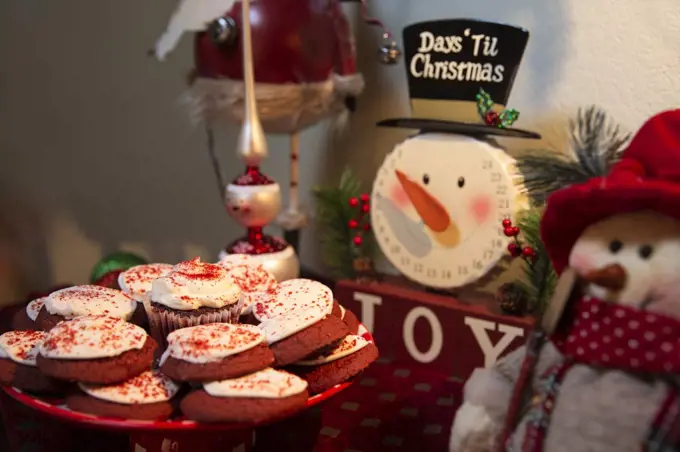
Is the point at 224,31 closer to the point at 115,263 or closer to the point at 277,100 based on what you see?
the point at 277,100

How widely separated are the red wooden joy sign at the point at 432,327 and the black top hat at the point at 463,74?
239mm

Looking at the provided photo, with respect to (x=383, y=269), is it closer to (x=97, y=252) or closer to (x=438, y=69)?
(x=438, y=69)

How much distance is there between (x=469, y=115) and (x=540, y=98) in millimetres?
123

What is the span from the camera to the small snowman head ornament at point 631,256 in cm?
51

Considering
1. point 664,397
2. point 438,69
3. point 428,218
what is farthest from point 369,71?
point 664,397

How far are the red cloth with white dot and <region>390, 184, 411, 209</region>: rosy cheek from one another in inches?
17.0

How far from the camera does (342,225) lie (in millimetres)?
1129

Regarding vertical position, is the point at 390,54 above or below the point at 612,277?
above

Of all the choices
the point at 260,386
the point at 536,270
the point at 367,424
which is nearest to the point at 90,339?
the point at 260,386

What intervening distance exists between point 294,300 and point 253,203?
0.30 m

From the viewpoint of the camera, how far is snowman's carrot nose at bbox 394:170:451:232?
3.05ft

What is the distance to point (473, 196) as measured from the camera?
90cm

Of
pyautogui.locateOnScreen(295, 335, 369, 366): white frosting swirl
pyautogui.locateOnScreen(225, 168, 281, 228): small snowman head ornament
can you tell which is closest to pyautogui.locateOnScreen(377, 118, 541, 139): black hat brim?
pyautogui.locateOnScreen(225, 168, 281, 228): small snowman head ornament

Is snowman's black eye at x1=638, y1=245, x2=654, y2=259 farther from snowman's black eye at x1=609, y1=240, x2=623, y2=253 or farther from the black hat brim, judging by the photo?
the black hat brim
